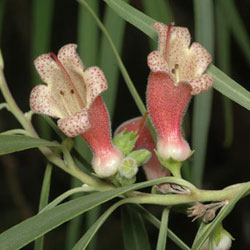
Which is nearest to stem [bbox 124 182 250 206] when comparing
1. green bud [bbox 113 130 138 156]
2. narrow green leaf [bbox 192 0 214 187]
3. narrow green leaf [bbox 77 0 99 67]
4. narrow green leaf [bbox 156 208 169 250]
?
narrow green leaf [bbox 156 208 169 250]

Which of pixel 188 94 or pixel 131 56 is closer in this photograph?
pixel 188 94

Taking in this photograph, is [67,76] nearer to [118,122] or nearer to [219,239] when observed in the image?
[219,239]

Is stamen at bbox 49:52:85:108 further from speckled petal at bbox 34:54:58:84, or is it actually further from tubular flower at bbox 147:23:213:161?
tubular flower at bbox 147:23:213:161

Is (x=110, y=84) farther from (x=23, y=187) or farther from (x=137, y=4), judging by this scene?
(x=23, y=187)

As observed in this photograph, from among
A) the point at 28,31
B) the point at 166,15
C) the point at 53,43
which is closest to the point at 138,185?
the point at 166,15

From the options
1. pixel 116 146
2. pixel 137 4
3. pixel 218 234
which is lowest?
pixel 218 234

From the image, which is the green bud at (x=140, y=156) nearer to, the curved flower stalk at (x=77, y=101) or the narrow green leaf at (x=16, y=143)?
the curved flower stalk at (x=77, y=101)
